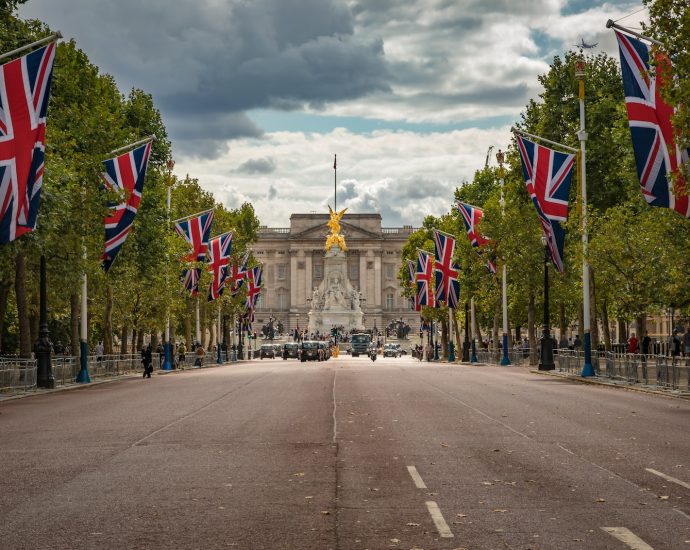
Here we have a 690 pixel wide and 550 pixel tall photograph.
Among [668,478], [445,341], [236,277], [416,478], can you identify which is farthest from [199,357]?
[668,478]

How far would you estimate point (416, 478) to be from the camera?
14086 millimetres

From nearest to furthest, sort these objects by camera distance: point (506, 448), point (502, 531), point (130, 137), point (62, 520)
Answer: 1. point (502, 531)
2. point (62, 520)
3. point (506, 448)
4. point (130, 137)

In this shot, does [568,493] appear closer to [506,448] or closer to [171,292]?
[506,448]

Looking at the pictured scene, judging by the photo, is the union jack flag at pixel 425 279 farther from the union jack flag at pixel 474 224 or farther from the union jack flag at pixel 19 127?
the union jack flag at pixel 19 127

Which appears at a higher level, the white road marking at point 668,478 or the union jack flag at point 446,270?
the union jack flag at point 446,270

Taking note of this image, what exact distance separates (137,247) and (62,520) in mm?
45018

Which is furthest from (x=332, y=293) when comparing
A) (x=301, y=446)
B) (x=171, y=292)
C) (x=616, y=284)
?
(x=301, y=446)

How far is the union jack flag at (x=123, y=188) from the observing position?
40438mm

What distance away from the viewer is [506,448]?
58.2ft

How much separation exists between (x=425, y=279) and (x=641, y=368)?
42.1 meters

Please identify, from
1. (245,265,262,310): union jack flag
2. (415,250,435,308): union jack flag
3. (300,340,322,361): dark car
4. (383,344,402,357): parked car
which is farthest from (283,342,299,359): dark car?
(415,250,435,308): union jack flag

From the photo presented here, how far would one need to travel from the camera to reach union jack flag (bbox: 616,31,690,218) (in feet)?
86.7

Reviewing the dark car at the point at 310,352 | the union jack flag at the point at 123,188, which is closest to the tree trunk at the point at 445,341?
the dark car at the point at 310,352

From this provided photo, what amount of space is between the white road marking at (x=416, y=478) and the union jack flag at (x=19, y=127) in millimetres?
14227
